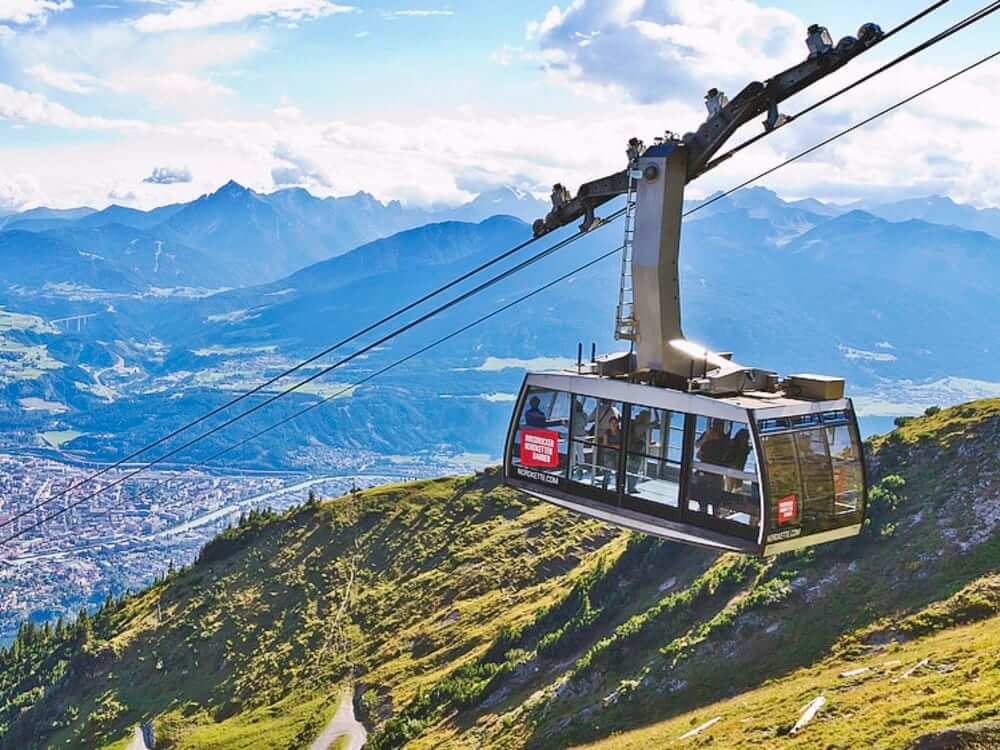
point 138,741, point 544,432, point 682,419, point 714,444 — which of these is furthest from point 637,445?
point 138,741

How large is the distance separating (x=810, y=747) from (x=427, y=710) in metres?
34.4

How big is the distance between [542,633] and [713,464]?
4482cm

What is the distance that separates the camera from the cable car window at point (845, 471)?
20.6 m

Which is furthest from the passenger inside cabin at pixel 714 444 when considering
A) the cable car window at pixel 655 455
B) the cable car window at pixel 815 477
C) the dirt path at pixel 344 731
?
the dirt path at pixel 344 731

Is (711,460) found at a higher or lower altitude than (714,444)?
lower

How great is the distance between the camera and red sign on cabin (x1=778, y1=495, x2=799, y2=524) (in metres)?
19.5

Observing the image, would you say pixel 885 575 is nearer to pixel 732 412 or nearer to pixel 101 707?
pixel 732 412

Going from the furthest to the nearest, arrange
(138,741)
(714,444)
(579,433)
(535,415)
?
(138,741)
(535,415)
(579,433)
(714,444)

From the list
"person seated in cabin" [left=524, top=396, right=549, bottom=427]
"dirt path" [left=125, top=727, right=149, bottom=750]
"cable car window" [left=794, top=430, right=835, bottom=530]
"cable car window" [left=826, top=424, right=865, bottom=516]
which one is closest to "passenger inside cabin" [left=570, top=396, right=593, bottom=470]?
"person seated in cabin" [left=524, top=396, right=549, bottom=427]

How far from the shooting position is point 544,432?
77.6ft

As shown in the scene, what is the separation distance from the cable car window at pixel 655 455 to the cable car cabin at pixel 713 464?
22mm

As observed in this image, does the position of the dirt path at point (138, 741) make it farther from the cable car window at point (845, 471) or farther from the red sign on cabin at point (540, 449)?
the cable car window at point (845, 471)

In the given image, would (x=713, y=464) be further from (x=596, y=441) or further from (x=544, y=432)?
Result: (x=544, y=432)

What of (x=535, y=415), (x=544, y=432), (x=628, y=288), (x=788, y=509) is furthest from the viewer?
(x=535, y=415)
